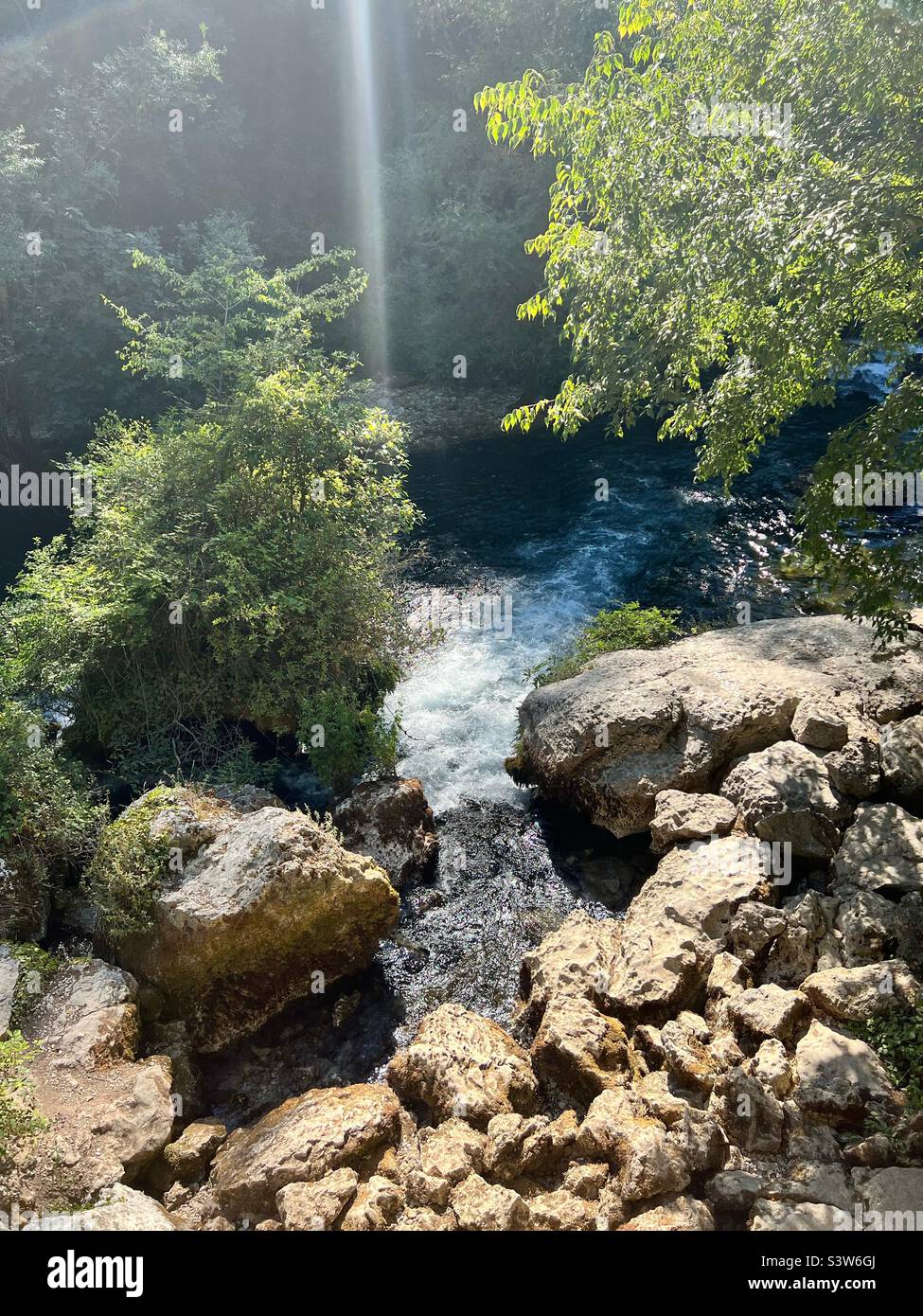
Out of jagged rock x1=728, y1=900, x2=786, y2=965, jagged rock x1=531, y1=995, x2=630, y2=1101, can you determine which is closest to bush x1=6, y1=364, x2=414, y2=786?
jagged rock x1=531, y1=995, x2=630, y2=1101

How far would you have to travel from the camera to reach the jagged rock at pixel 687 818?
8.42m

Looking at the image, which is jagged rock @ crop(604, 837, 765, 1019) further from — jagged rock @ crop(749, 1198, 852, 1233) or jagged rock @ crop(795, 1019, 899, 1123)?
jagged rock @ crop(749, 1198, 852, 1233)

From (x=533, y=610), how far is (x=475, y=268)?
16289mm

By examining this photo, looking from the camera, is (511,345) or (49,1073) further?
(511,345)

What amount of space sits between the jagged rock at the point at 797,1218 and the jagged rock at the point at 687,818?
379 centimetres

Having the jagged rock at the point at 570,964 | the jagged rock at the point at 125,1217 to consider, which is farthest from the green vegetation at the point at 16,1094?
the jagged rock at the point at 570,964

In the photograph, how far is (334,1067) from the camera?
7383mm

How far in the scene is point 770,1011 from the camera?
20.6 feet

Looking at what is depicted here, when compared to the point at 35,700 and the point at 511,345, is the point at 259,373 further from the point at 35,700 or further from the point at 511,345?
the point at 511,345

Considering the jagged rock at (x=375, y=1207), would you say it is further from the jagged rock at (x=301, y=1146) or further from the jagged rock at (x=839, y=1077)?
the jagged rock at (x=839, y=1077)

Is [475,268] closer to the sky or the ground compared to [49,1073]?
closer to the sky

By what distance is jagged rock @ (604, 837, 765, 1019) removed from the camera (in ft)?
22.7

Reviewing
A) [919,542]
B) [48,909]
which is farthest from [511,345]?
[48,909]

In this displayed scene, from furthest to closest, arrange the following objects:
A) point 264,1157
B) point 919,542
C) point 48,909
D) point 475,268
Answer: point 475,268 < point 919,542 < point 48,909 < point 264,1157
